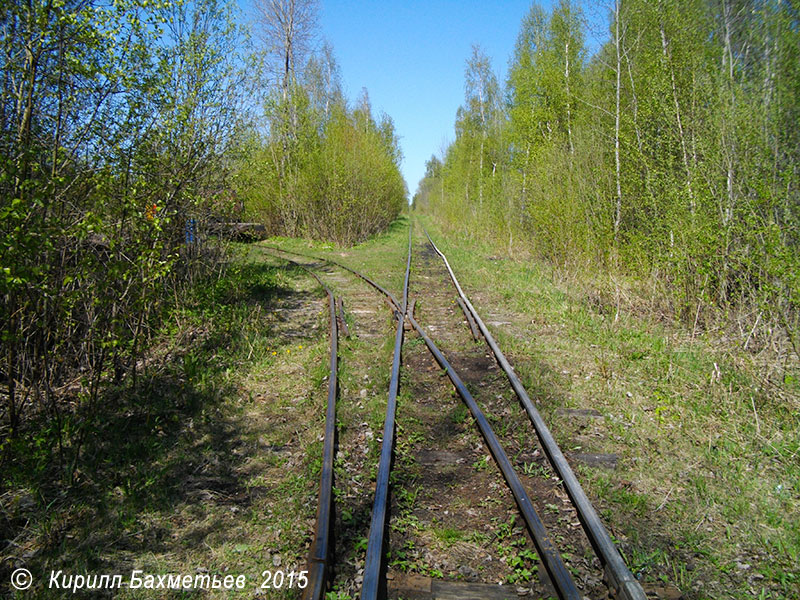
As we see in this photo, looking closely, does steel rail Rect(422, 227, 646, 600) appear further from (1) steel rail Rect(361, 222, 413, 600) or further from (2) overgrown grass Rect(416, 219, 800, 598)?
(1) steel rail Rect(361, 222, 413, 600)

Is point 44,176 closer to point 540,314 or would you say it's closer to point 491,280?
point 540,314

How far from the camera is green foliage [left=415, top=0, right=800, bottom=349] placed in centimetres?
575

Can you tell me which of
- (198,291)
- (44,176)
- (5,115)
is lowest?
(198,291)

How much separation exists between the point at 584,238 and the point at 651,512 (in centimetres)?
826

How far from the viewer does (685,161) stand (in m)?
7.49

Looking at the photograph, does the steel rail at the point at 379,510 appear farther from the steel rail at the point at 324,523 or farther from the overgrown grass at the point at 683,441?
the overgrown grass at the point at 683,441

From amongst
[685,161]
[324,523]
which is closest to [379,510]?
[324,523]

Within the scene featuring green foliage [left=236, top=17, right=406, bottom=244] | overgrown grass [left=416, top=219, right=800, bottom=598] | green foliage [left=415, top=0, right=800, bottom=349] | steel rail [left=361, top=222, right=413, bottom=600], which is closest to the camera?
steel rail [left=361, top=222, right=413, bottom=600]

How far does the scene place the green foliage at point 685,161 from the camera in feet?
18.9

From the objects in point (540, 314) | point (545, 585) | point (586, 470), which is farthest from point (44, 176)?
point (540, 314)

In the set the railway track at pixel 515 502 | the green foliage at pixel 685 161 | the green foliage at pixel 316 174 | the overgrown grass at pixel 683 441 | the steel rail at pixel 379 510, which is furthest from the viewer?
the green foliage at pixel 316 174

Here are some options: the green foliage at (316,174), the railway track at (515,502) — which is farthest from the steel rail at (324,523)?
the green foliage at (316,174)

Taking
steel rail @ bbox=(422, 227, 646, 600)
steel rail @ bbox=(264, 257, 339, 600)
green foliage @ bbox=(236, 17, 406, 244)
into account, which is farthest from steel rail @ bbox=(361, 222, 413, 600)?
green foliage @ bbox=(236, 17, 406, 244)

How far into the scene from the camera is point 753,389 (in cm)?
501
